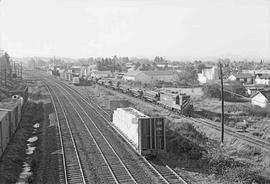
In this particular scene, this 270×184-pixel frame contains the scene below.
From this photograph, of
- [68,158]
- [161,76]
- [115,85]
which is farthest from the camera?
[161,76]

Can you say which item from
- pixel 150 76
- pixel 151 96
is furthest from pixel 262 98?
pixel 150 76

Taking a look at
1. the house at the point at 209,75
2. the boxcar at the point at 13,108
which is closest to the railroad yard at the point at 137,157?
the boxcar at the point at 13,108

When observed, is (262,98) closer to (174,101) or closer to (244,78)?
(174,101)

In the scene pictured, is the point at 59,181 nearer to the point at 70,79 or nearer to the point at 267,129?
the point at 267,129

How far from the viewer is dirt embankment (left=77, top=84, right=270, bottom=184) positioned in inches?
709

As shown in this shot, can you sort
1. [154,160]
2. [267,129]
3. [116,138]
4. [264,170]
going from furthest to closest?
[267,129]
[116,138]
[154,160]
[264,170]

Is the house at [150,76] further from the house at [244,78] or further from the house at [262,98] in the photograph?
the house at [262,98]

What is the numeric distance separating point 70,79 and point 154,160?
81.5 meters

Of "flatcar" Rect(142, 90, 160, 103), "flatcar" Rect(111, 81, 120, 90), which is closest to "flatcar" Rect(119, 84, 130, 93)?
"flatcar" Rect(111, 81, 120, 90)

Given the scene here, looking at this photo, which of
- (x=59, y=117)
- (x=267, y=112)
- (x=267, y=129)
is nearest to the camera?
(x=267, y=129)

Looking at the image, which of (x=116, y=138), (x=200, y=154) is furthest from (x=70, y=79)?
(x=200, y=154)

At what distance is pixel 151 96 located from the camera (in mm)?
51156

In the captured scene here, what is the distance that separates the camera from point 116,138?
27.4 metres

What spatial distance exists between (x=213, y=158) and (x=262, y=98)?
34.3 m
